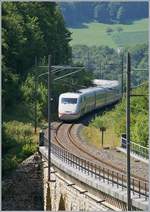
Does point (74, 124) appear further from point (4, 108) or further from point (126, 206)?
point (126, 206)

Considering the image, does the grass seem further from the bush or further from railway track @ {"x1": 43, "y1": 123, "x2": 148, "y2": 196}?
the bush

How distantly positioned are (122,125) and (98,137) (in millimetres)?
4316

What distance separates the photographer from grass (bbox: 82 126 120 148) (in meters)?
48.3

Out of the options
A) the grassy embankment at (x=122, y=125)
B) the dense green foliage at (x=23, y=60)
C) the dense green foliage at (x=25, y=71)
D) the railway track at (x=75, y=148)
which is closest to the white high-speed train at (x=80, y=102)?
the railway track at (x=75, y=148)

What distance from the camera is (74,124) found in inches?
2228

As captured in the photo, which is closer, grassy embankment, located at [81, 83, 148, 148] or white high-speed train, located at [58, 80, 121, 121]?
grassy embankment, located at [81, 83, 148, 148]

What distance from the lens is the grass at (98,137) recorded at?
4828 cm

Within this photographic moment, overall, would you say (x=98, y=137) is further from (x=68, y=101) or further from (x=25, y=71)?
(x=25, y=71)

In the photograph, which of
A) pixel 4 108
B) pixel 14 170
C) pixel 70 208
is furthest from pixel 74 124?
pixel 70 208

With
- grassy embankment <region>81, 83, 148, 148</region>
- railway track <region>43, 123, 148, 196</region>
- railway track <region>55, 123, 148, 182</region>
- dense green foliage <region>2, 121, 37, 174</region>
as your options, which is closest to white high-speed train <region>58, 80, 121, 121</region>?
railway track <region>43, 123, 148, 196</region>

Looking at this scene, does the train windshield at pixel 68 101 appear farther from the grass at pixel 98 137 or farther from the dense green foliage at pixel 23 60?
the dense green foliage at pixel 23 60

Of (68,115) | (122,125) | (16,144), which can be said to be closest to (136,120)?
(122,125)

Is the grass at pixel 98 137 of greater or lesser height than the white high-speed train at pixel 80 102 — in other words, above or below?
below

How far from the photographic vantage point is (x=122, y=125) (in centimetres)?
4809
